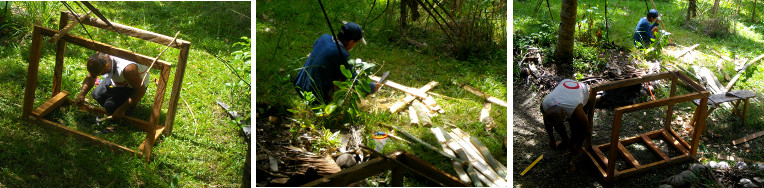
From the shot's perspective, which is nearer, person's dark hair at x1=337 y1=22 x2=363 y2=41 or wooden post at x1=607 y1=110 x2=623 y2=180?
person's dark hair at x1=337 y1=22 x2=363 y2=41

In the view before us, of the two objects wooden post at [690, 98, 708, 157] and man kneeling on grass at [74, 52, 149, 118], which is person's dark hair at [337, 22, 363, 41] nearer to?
man kneeling on grass at [74, 52, 149, 118]

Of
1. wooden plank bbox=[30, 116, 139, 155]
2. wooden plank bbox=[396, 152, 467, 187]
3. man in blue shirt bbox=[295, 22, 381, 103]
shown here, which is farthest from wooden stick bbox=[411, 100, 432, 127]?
wooden plank bbox=[30, 116, 139, 155]

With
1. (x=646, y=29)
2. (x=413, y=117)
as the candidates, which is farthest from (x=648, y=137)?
(x=413, y=117)

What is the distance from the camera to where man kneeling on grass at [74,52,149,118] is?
177 inches

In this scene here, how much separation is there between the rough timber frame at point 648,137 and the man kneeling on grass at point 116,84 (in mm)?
3498

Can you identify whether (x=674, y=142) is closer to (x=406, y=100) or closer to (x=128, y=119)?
(x=406, y=100)

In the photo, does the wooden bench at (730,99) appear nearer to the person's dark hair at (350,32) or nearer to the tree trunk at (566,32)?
the tree trunk at (566,32)

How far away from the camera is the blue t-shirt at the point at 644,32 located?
7090 millimetres

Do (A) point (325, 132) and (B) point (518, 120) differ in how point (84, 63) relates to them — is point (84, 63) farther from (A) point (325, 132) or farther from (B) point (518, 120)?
(B) point (518, 120)

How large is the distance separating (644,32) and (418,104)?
16.7 ft

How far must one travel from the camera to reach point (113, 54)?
3756 millimetres

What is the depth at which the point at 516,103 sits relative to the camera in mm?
5801

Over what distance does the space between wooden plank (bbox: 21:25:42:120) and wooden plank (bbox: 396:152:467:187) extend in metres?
2.90

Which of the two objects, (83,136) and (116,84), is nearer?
(83,136)
